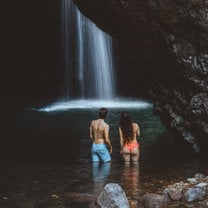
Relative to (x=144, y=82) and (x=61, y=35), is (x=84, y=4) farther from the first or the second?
(x=61, y=35)

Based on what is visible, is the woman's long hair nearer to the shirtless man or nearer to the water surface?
the shirtless man

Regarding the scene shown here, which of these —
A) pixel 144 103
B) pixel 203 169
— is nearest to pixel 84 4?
pixel 203 169

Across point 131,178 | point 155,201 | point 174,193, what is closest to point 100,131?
point 131,178

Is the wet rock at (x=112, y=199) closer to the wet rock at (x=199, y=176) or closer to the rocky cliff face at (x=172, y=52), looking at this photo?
the wet rock at (x=199, y=176)

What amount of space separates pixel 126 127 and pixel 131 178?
193cm

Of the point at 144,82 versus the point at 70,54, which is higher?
the point at 70,54

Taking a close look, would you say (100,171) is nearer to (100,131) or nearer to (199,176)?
(100,131)

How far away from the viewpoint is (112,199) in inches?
365

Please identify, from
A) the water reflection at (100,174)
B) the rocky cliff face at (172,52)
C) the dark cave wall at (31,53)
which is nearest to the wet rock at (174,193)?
the water reflection at (100,174)

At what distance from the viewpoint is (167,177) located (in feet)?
39.4

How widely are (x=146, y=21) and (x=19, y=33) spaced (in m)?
27.6

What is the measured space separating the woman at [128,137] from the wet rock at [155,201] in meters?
3.87

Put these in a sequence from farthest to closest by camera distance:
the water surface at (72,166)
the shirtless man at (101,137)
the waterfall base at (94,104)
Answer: the waterfall base at (94,104)
the shirtless man at (101,137)
the water surface at (72,166)

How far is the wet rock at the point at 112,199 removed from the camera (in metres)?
9.27
